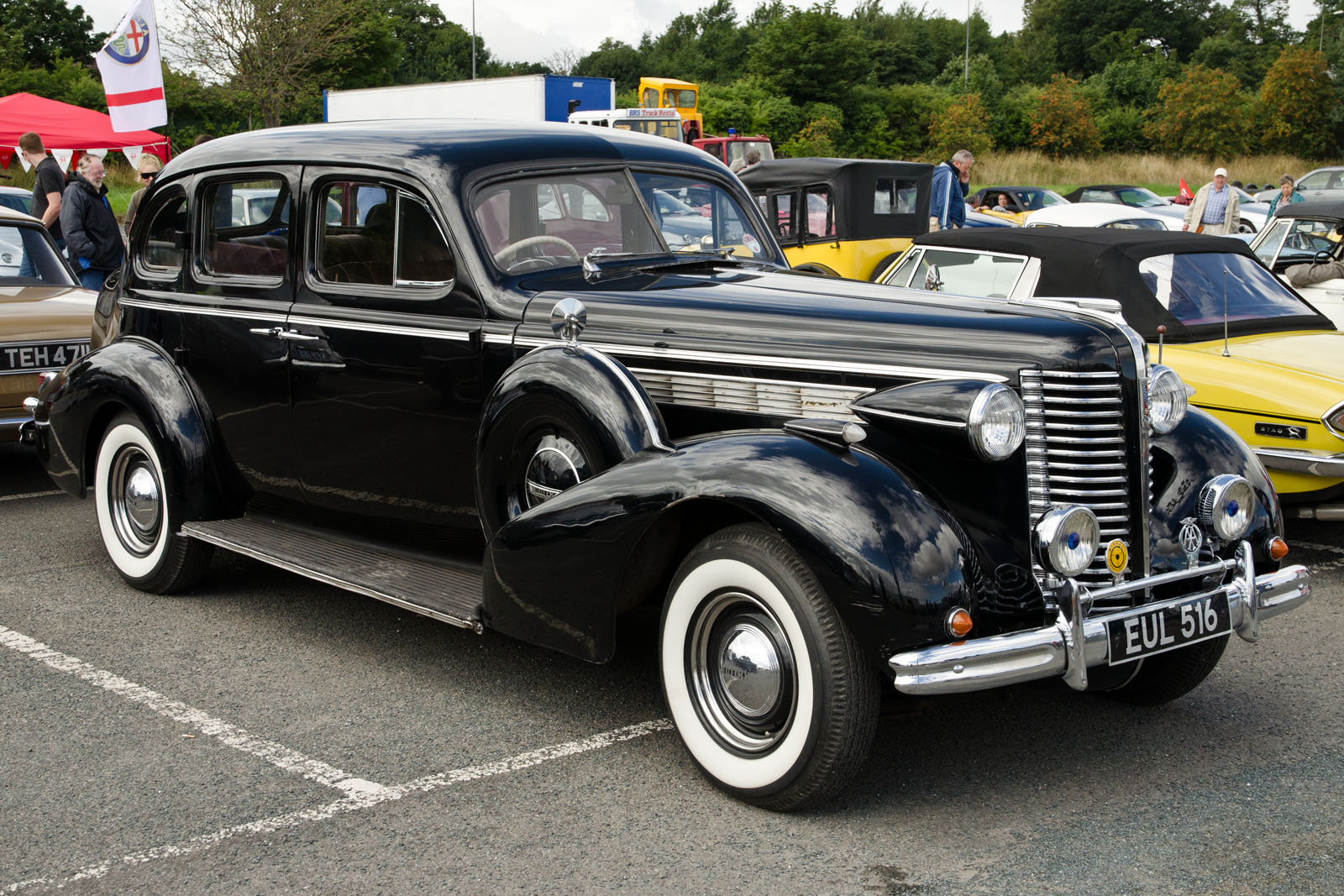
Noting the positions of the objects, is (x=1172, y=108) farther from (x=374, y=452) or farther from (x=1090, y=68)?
(x=374, y=452)

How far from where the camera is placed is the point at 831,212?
13422 mm

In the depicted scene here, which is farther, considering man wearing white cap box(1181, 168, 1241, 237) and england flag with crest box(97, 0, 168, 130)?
man wearing white cap box(1181, 168, 1241, 237)

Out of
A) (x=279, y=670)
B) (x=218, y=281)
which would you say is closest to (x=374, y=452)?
(x=279, y=670)

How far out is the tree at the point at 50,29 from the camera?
2082 inches

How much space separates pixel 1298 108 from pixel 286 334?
171ft

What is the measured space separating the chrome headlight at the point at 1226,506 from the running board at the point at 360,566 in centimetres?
225

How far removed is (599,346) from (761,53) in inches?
1944

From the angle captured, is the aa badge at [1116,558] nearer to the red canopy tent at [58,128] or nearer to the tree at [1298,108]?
the red canopy tent at [58,128]

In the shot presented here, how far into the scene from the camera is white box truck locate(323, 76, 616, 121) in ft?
85.7

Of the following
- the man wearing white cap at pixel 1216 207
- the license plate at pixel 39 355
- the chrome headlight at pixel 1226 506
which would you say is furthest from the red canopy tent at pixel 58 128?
the chrome headlight at pixel 1226 506

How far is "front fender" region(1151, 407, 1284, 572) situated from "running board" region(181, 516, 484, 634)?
2.11 metres

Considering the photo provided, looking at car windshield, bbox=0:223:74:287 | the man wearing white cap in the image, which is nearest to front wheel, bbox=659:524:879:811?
car windshield, bbox=0:223:74:287

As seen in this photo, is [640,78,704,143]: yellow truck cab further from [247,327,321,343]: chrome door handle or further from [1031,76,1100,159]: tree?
[247,327,321,343]: chrome door handle

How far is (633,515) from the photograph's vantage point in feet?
11.7
